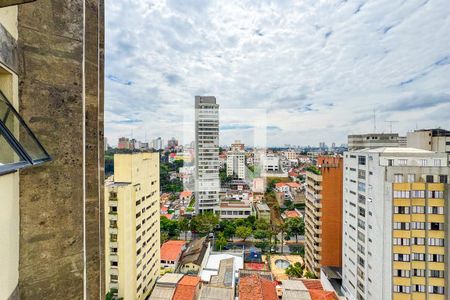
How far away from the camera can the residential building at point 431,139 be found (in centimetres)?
1925

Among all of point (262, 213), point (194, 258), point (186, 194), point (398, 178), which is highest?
point (398, 178)

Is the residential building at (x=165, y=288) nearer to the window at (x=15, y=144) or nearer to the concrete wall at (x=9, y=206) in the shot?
the concrete wall at (x=9, y=206)

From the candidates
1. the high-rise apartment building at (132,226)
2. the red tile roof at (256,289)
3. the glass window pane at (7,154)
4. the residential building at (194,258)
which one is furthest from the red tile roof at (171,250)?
the glass window pane at (7,154)

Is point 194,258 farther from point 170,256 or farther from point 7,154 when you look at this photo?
point 7,154

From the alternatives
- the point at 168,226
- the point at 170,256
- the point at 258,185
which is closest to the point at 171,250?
the point at 170,256

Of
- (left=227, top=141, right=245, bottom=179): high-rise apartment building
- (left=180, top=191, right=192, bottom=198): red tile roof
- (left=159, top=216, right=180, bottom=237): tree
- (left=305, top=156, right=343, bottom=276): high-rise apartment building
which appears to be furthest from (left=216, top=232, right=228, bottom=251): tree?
(left=227, top=141, right=245, bottom=179): high-rise apartment building

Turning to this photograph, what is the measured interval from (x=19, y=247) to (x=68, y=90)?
1.00m

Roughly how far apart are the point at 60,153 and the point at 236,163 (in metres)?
32.5

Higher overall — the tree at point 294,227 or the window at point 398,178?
the window at point 398,178

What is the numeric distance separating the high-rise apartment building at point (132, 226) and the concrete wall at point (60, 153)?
8667mm

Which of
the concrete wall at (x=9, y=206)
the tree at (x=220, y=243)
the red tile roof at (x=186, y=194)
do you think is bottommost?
the tree at (x=220, y=243)

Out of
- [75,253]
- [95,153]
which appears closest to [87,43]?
[95,153]

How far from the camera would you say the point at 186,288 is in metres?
9.57

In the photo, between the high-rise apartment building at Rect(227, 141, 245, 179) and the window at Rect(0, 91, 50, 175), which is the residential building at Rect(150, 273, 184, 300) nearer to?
the window at Rect(0, 91, 50, 175)
